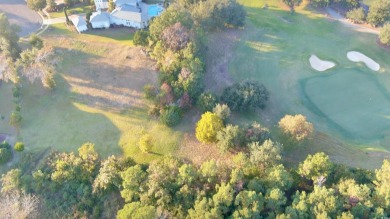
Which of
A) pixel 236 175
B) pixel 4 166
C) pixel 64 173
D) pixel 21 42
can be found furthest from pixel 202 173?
pixel 21 42

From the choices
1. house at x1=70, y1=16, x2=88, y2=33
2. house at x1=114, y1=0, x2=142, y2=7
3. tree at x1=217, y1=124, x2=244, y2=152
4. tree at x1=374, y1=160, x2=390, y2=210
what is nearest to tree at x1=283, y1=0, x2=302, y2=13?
house at x1=114, y1=0, x2=142, y2=7

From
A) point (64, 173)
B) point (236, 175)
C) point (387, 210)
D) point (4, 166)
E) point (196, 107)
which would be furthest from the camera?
point (196, 107)

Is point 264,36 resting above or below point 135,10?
below

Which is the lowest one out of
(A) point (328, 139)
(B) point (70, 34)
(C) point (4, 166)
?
(C) point (4, 166)

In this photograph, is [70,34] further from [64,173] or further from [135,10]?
[64,173]

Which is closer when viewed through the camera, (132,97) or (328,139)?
(328,139)

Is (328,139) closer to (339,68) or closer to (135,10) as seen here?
(339,68)

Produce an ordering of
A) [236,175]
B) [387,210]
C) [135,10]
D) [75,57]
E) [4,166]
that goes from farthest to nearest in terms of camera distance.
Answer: [135,10] < [75,57] < [4,166] < [236,175] < [387,210]
